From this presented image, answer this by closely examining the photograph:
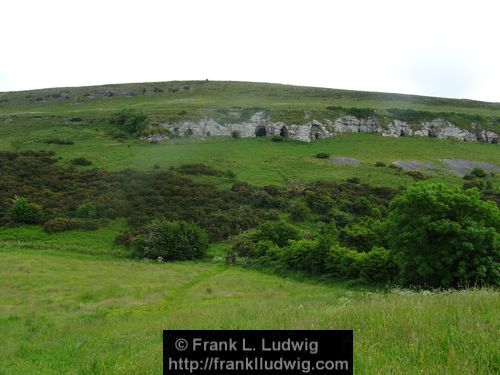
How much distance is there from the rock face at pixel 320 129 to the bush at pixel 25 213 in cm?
4862

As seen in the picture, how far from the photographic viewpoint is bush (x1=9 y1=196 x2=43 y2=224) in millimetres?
45812

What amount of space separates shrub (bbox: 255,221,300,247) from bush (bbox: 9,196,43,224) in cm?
2289

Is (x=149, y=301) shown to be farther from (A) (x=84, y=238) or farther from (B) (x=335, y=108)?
(B) (x=335, y=108)

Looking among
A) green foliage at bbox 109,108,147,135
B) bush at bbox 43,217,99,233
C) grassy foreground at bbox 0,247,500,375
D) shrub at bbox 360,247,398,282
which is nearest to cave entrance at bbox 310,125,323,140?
green foliage at bbox 109,108,147,135

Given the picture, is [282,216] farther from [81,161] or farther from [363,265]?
[81,161]

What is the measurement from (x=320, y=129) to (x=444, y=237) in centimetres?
7376

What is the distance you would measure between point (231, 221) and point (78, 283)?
69.6 feet

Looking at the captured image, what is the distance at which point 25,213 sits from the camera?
4591cm

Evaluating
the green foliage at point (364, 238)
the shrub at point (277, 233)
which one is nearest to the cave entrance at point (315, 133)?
the shrub at point (277, 233)

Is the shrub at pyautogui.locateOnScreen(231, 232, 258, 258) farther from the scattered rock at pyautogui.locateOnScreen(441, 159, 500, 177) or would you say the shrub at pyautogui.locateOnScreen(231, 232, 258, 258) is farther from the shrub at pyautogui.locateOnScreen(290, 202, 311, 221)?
the scattered rock at pyautogui.locateOnScreen(441, 159, 500, 177)

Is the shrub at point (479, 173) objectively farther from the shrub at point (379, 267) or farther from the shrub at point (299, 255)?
the shrub at point (379, 267)

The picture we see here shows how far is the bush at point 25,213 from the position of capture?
4581 cm

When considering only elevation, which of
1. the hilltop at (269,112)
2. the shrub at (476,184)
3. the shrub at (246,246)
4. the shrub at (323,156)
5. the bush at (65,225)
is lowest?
the shrub at (246,246)

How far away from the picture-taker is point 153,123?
306ft
